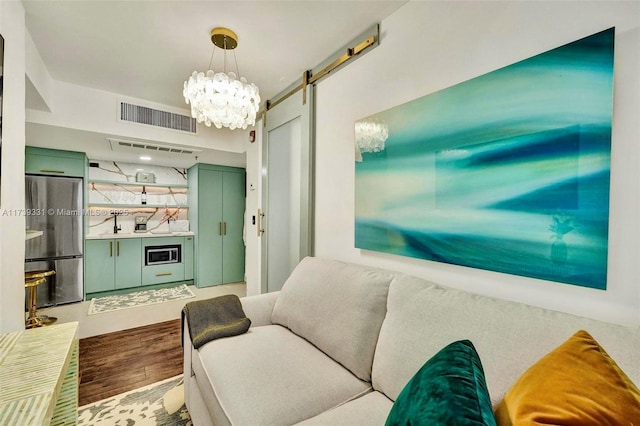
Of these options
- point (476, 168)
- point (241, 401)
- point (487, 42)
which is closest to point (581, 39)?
point (487, 42)

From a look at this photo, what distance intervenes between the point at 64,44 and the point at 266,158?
70.8 inches

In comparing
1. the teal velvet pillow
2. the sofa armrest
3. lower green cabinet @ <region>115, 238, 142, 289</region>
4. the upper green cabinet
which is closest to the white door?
the sofa armrest

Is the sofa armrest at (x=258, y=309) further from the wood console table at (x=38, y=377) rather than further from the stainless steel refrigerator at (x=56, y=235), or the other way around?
the stainless steel refrigerator at (x=56, y=235)

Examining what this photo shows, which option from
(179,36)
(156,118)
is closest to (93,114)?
(156,118)

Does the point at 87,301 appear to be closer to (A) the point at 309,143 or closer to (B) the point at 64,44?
(B) the point at 64,44

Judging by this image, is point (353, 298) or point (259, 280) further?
point (259, 280)

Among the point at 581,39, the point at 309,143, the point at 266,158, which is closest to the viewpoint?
the point at 581,39

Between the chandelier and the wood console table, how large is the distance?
1468 mm

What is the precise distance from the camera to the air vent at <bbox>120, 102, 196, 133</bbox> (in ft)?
9.64

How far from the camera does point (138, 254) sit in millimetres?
4355

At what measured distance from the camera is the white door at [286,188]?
2371mm

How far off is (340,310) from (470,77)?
1371 mm

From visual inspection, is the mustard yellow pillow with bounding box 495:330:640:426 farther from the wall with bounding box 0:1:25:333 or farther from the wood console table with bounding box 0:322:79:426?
the wall with bounding box 0:1:25:333

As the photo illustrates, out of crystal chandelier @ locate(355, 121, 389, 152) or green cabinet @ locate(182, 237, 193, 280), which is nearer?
crystal chandelier @ locate(355, 121, 389, 152)
